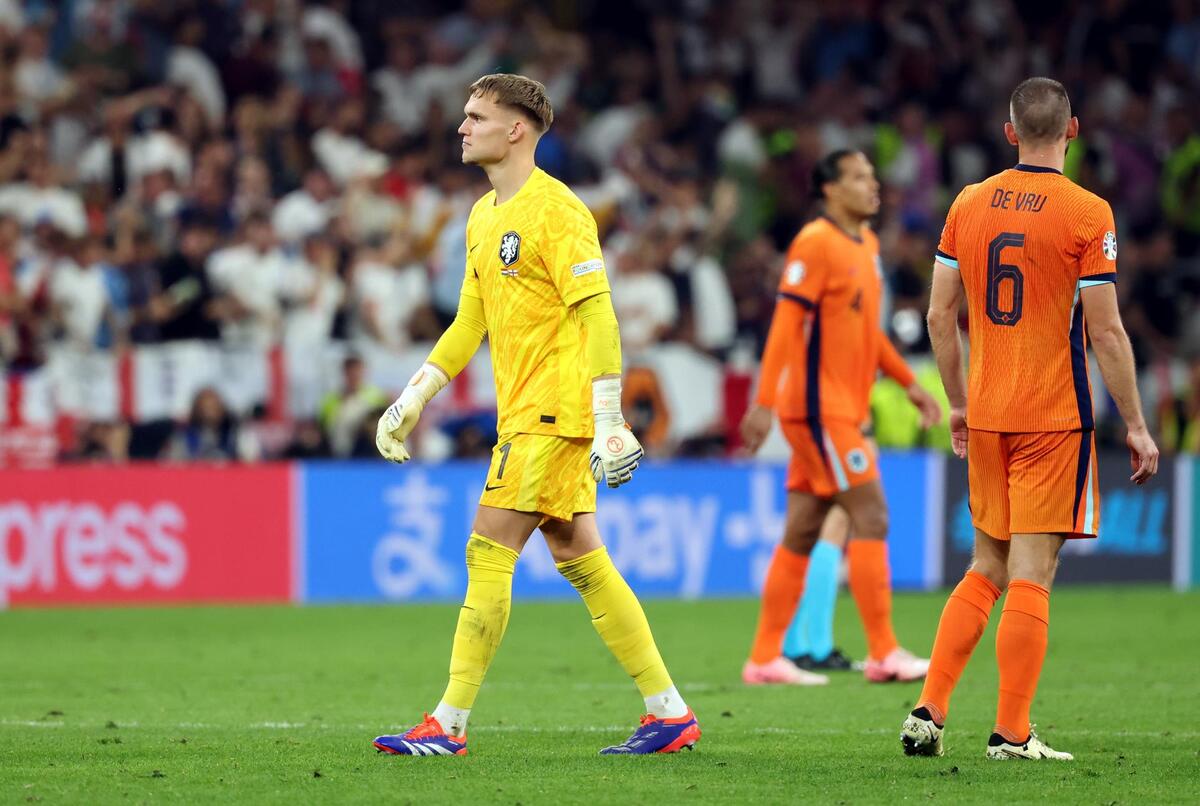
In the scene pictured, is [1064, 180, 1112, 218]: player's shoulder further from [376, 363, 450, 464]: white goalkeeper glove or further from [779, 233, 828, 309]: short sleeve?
[779, 233, 828, 309]: short sleeve

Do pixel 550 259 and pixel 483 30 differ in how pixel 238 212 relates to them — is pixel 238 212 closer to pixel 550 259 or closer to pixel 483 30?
pixel 483 30

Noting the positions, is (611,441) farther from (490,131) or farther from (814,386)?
(814,386)

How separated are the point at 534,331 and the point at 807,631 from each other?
430cm

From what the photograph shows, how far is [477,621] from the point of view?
22.2 ft

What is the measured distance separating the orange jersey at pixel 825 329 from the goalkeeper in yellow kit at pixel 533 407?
2.97 metres

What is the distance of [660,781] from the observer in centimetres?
621

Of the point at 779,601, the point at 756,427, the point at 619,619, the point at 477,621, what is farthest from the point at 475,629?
the point at 779,601

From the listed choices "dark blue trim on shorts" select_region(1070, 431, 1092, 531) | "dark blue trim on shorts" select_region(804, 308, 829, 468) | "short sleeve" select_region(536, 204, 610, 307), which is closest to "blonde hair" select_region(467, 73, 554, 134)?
"short sleeve" select_region(536, 204, 610, 307)

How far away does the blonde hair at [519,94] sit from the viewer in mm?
6918

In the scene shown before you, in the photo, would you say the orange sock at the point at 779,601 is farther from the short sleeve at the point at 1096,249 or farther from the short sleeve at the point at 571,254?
the short sleeve at the point at 1096,249

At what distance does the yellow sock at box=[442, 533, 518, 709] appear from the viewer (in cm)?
676

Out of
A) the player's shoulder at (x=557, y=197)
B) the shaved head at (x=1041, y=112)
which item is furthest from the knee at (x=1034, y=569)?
the player's shoulder at (x=557, y=197)

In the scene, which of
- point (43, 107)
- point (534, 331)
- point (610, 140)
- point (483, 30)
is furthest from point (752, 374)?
point (534, 331)

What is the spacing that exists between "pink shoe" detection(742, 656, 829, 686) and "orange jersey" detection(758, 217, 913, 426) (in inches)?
50.9
